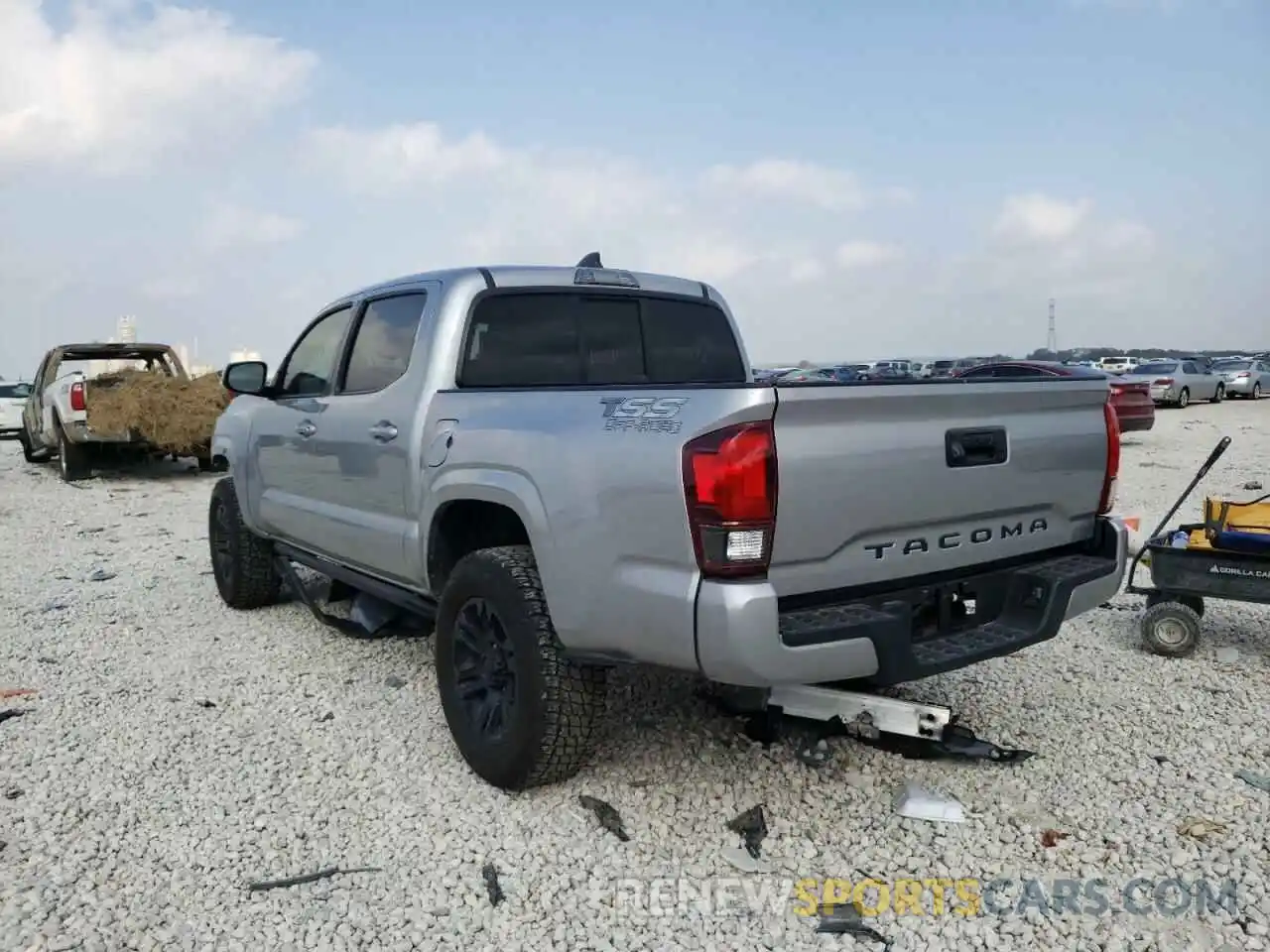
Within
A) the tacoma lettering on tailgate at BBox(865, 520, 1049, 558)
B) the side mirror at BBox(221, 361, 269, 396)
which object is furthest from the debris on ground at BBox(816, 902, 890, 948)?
the side mirror at BBox(221, 361, 269, 396)

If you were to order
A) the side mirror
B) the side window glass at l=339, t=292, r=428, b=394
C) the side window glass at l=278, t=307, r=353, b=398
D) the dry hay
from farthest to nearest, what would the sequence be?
the dry hay → the side mirror → the side window glass at l=278, t=307, r=353, b=398 → the side window glass at l=339, t=292, r=428, b=394

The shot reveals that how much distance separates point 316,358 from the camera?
16.7 feet

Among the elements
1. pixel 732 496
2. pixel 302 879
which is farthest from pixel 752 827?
pixel 302 879

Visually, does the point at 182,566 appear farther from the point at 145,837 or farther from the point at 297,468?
the point at 145,837

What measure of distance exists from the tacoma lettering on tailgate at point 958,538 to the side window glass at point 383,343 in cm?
217

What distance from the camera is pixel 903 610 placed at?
286 centimetres

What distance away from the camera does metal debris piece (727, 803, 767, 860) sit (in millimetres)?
3115

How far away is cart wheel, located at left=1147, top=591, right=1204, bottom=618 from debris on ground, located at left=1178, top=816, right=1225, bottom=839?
6.73 feet

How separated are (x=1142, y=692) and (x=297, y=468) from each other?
4.27 metres

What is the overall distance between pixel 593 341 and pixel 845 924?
8.43 ft

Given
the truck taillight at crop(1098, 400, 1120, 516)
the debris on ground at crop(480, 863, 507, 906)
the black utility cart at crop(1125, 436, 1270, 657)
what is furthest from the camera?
the black utility cart at crop(1125, 436, 1270, 657)

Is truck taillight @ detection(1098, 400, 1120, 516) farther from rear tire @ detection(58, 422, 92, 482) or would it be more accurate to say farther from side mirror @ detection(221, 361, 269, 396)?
rear tire @ detection(58, 422, 92, 482)

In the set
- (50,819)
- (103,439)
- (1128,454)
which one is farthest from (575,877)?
(1128,454)

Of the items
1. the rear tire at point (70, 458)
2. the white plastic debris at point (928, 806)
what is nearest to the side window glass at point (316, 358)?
the white plastic debris at point (928, 806)
